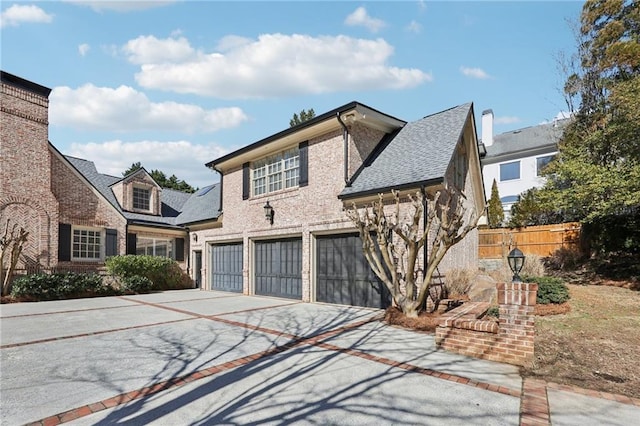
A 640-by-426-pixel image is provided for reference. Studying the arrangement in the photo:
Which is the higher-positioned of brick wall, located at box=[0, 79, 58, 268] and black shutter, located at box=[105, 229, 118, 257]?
brick wall, located at box=[0, 79, 58, 268]

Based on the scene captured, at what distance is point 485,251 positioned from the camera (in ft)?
55.8

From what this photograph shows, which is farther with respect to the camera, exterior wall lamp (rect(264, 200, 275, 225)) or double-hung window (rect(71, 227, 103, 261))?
double-hung window (rect(71, 227, 103, 261))

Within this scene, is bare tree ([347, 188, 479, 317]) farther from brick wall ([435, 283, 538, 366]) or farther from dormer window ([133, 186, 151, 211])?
dormer window ([133, 186, 151, 211])

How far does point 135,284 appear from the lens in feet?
50.5

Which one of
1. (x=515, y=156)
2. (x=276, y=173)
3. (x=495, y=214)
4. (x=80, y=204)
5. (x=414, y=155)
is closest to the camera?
(x=414, y=155)

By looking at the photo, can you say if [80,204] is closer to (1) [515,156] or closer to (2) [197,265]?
(2) [197,265]

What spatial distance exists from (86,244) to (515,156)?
2895 centimetres

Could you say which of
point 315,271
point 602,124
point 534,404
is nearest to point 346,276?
point 315,271

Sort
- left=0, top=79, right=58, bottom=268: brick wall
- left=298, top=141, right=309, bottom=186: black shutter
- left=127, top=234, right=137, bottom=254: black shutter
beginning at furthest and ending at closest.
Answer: left=127, top=234, right=137, bottom=254: black shutter, left=0, top=79, right=58, bottom=268: brick wall, left=298, top=141, right=309, bottom=186: black shutter

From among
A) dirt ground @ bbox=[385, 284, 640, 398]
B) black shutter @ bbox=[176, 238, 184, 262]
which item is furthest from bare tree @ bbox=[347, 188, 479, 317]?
black shutter @ bbox=[176, 238, 184, 262]

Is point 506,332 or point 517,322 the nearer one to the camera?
point 517,322

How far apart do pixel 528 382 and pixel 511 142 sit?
93.2ft

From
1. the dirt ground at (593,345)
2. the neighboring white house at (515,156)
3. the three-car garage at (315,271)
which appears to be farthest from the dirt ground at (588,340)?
the neighboring white house at (515,156)

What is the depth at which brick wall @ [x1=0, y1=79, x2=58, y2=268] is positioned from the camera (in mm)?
13766
